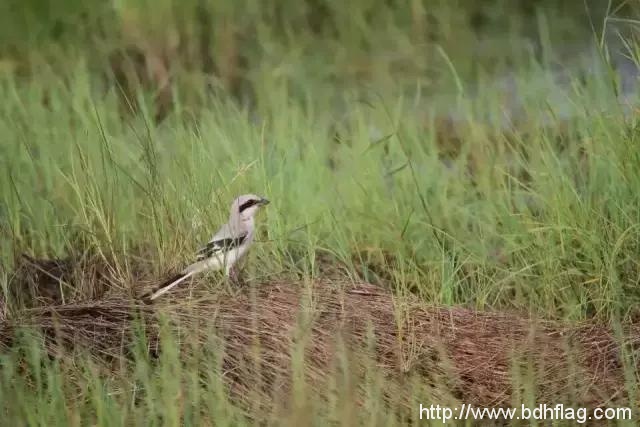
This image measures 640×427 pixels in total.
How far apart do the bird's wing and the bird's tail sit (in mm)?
84

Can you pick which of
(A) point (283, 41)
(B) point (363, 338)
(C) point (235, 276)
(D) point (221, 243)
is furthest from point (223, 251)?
(A) point (283, 41)

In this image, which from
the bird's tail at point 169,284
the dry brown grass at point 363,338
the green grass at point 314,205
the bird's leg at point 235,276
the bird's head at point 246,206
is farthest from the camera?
the bird's head at point 246,206

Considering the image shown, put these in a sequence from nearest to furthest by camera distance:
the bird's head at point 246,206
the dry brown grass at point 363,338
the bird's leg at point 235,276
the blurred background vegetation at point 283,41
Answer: the dry brown grass at point 363,338
the bird's leg at point 235,276
the bird's head at point 246,206
the blurred background vegetation at point 283,41

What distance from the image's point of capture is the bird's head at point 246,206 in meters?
4.86

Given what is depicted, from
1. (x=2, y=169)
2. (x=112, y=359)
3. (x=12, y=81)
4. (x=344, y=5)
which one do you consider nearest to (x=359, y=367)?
(x=112, y=359)

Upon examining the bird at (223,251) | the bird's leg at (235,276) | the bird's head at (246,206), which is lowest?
the bird's leg at (235,276)

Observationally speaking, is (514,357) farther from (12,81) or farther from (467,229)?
(12,81)

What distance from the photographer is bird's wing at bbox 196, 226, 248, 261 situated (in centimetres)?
460

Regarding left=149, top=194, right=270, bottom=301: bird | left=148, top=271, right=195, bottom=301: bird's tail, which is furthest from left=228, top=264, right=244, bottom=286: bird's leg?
left=148, top=271, right=195, bottom=301: bird's tail

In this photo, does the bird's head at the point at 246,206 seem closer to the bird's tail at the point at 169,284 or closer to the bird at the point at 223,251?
the bird at the point at 223,251

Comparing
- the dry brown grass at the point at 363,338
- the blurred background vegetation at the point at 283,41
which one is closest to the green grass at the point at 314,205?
the dry brown grass at the point at 363,338

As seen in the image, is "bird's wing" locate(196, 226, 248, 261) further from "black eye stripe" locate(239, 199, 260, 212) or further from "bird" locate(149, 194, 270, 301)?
"black eye stripe" locate(239, 199, 260, 212)

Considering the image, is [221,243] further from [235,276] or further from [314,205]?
[314,205]

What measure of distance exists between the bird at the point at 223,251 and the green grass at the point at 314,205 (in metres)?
0.15
